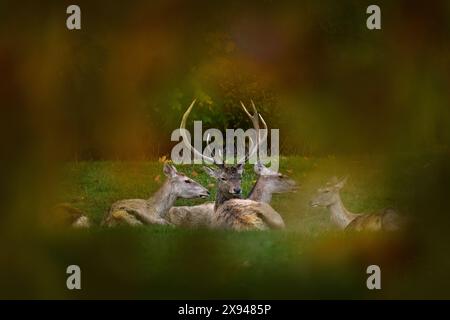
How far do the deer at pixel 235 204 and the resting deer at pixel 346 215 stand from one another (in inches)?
15.8

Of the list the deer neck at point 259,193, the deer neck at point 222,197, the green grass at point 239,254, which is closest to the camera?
the green grass at point 239,254

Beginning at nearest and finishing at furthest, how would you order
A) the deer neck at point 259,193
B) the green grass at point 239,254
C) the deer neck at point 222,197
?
1. the green grass at point 239,254
2. the deer neck at point 259,193
3. the deer neck at point 222,197

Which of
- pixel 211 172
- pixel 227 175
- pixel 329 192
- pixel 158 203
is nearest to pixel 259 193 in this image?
pixel 227 175

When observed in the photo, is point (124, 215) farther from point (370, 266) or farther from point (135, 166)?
point (370, 266)

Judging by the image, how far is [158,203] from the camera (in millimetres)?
8938

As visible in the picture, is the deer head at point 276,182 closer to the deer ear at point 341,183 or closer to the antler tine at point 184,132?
the deer ear at point 341,183

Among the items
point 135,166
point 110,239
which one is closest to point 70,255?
point 110,239

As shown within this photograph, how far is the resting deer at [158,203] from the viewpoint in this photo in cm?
858

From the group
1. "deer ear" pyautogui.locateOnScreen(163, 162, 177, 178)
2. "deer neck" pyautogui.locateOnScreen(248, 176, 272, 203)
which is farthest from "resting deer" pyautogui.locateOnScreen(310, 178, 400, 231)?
"deer ear" pyautogui.locateOnScreen(163, 162, 177, 178)

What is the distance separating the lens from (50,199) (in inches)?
334

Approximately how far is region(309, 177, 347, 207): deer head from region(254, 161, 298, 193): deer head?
234mm

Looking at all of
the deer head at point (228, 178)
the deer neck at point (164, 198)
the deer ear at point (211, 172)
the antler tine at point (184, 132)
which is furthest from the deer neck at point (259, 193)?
the deer neck at point (164, 198)

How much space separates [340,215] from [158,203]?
5.03 ft

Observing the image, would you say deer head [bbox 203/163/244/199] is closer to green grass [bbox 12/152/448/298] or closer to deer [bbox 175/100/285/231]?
deer [bbox 175/100/285/231]
